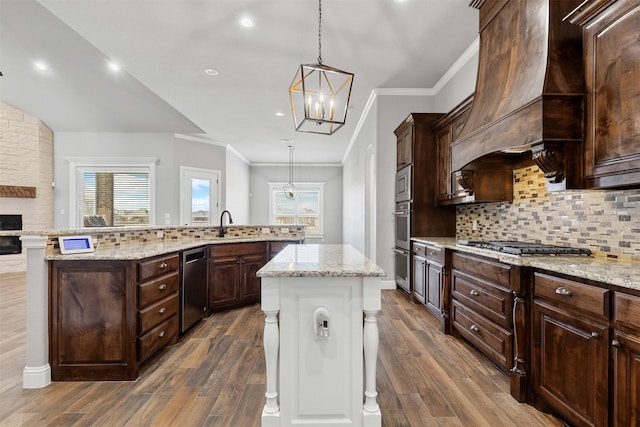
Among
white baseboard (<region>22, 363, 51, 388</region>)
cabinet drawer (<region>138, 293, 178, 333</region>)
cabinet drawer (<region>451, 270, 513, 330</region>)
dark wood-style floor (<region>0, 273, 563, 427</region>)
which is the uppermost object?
cabinet drawer (<region>451, 270, 513, 330</region>)

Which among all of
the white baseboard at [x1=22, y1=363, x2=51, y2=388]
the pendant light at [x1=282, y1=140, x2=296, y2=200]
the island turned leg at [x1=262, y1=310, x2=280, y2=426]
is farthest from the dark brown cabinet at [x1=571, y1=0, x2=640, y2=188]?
the pendant light at [x1=282, y1=140, x2=296, y2=200]

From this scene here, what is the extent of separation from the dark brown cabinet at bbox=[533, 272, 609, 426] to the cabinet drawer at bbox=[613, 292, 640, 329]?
39 mm

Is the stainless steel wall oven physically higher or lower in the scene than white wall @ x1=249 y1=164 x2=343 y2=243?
lower

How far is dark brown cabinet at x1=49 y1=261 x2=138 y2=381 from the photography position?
2.14 m

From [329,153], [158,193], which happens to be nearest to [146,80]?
[158,193]

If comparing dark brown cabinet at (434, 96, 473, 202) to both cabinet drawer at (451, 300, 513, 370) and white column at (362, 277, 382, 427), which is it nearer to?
cabinet drawer at (451, 300, 513, 370)

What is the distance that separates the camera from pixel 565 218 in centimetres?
233

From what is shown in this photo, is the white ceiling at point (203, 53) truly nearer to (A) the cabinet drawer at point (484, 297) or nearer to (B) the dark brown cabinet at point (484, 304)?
(B) the dark brown cabinet at point (484, 304)

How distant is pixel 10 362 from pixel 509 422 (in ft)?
12.0

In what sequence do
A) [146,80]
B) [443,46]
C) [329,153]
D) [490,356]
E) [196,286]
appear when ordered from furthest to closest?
1. [329,153]
2. [146,80]
3. [443,46]
4. [196,286]
5. [490,356]

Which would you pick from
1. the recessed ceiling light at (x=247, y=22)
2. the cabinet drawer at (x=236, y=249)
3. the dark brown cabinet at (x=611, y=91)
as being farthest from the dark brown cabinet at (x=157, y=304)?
the dark brown cabinet at (x=611, y=91)

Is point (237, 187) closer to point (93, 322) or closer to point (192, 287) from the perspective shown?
point (192, 287)

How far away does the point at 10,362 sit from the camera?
2461 mm

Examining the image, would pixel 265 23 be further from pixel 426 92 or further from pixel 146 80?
pixel 426 92
